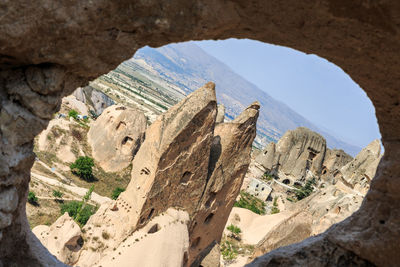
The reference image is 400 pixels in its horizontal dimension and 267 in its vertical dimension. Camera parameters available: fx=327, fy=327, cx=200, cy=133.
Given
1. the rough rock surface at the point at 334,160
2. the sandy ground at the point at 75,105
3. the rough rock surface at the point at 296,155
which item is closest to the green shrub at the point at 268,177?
the rough rock surface at the point at 296,155

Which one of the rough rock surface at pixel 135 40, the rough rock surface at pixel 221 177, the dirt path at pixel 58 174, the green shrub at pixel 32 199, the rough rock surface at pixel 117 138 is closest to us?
the rough rock surface at pixel 135 40

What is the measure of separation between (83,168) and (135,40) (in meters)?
21.6

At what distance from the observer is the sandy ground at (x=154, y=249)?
7.34 metres

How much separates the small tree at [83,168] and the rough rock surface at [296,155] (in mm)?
23878

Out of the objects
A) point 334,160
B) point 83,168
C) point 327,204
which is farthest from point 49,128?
point 334,160

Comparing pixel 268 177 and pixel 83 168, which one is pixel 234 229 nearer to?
pixel 83 168

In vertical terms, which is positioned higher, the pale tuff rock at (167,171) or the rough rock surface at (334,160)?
the pale tuff rock at (167,171)

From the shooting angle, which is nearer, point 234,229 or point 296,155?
point 234,229

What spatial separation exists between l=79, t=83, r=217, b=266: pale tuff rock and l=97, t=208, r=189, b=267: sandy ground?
2.28ft

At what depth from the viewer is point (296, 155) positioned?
43.3m

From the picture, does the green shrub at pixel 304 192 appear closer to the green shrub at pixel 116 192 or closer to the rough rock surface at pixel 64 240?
the green shrub at pixel 116 192

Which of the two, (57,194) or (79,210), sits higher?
(79,210)

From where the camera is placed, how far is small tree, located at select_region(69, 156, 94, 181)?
23.6 meters

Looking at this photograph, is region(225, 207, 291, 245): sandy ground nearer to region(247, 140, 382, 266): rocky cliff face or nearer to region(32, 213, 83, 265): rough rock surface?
region(247, 140, 382, 266): rocky cliff face
